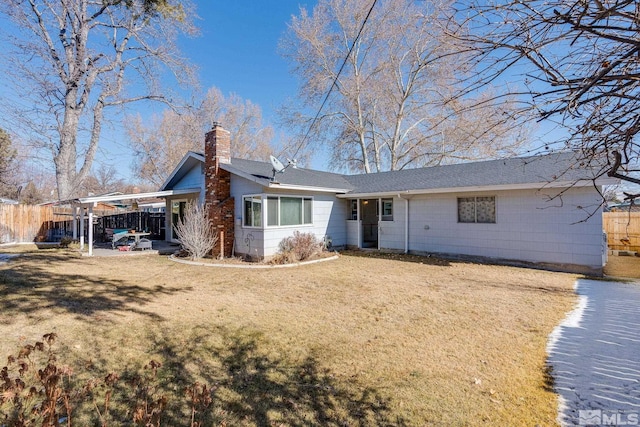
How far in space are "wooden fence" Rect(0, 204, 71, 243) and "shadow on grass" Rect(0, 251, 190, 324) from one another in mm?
10252

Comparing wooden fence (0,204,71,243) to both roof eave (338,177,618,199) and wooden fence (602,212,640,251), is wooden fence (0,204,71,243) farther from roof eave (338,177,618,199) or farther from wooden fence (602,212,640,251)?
wooden fence (602,212,640,251)

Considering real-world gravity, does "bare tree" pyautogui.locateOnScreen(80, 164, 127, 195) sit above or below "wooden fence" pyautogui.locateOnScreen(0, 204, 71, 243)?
above

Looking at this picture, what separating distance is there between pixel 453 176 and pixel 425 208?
A: 1.76 metres

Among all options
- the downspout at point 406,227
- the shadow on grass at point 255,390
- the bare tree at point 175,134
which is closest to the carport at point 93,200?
the downspout at point 406,227

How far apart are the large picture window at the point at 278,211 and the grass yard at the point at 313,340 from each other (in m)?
3.37

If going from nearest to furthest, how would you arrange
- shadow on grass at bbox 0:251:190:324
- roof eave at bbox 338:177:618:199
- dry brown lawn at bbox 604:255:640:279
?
1. shadow on grass at bbox 0:251:190:324
2. roof eave at bbox 338:177:618:199
3. dry brown lawn at bbox 604:255:640:279

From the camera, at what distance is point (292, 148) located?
26.2m

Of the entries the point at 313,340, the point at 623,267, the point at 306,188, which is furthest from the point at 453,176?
the point at 313,340

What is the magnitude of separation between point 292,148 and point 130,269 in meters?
18.9

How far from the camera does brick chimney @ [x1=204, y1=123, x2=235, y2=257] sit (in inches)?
457

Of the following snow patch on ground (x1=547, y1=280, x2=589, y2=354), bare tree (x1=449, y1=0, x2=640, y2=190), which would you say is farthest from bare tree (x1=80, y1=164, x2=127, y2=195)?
snow patch on ground (x1=547, y1=280, x2=589, y2=354)

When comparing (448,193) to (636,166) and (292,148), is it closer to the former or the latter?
(636,166)

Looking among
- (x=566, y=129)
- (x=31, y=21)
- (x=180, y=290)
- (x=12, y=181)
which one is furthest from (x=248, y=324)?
(x=12, y=181)

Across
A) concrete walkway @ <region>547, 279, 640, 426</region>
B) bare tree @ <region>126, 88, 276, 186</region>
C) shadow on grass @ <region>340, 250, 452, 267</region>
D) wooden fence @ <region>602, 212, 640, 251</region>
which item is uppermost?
bare tree @ <region>126, 88, 276, 186</region>
